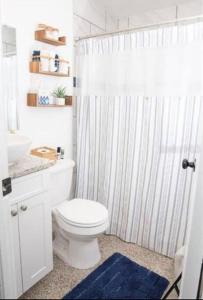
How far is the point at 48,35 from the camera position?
177cm

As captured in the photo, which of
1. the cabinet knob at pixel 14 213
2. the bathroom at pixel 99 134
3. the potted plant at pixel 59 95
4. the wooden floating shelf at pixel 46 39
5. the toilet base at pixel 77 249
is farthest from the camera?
the potted plant at pixel 59 95

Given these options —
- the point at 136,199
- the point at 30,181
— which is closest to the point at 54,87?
the point at 30,181

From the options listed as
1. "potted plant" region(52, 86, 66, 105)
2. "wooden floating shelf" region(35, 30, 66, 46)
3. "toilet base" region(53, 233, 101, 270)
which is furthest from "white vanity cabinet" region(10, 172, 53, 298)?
"wooden floating shelf" region(35, 30, 66, 46)

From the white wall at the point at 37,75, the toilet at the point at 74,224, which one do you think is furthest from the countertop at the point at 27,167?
the white wall at the point at 37,75

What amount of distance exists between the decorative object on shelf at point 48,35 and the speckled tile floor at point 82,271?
1550 mm

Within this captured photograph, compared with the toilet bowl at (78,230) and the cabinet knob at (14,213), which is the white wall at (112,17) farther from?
the cabinet knob at (14,213)

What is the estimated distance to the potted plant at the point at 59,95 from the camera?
1.95m

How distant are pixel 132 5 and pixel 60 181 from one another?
5.65ft

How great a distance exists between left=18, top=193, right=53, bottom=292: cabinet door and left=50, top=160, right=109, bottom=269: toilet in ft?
0.60

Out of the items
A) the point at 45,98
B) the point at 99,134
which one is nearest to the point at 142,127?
the point at 99,134

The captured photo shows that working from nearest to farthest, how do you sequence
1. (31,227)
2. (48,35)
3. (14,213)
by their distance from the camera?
(14,213) < (31,227) < (48,35)

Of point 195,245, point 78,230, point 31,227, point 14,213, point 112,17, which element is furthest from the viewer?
point 112,17

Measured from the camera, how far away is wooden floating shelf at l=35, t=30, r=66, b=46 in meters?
1.76

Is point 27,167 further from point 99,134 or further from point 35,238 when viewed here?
point 99,134
